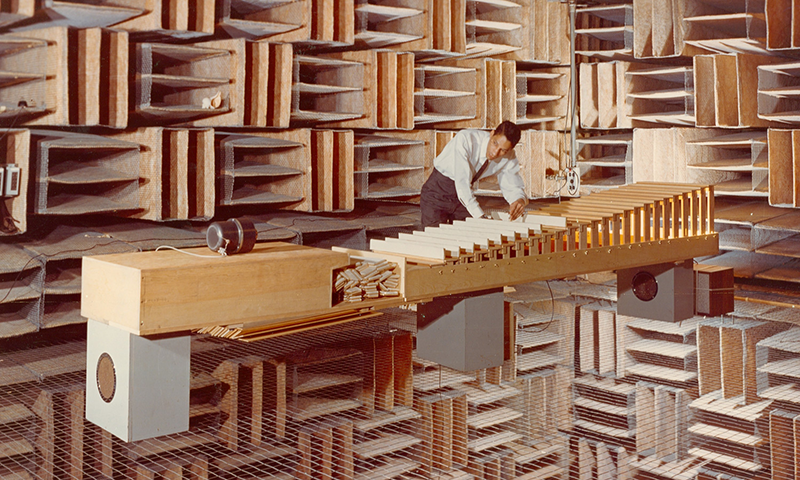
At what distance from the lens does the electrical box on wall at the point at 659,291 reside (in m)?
6.25

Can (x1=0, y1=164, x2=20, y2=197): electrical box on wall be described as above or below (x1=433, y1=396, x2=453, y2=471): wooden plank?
above

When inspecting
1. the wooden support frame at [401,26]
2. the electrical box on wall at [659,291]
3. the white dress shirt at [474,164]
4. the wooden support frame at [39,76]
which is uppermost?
the wooden support frame at [401,26]

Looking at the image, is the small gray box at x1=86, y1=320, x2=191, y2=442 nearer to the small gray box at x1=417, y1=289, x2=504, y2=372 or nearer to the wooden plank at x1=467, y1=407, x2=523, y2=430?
the wooden plank at x1=467, y1=407, x2=523, y2=430

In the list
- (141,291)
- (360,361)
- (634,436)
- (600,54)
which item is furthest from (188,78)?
(600,54)

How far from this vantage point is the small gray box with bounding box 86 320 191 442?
359 cm

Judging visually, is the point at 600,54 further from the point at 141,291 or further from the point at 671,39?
the point at 141,291

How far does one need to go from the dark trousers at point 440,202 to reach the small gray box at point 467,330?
5.16 feet

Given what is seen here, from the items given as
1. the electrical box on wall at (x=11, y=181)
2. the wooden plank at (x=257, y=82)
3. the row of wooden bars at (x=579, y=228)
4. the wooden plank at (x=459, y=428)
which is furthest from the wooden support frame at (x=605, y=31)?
the electrical box on wall at (x=11, y=181)

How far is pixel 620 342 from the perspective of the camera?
5.58 metres

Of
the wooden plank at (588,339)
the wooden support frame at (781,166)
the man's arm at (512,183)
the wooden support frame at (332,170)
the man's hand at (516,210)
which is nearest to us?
the wooden plank at (588,339)

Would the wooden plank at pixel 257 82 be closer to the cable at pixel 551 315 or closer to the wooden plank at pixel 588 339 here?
the cable at pixel 551 315

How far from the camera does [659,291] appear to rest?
6.32 metres

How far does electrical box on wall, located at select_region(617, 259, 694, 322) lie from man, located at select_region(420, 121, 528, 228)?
1215 millimetres

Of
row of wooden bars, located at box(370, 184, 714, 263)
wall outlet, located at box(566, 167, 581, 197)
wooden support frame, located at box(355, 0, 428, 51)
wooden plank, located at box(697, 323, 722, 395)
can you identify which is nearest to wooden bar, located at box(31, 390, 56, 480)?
row of wooden bars, located at box(370, 184, 714, 263)
